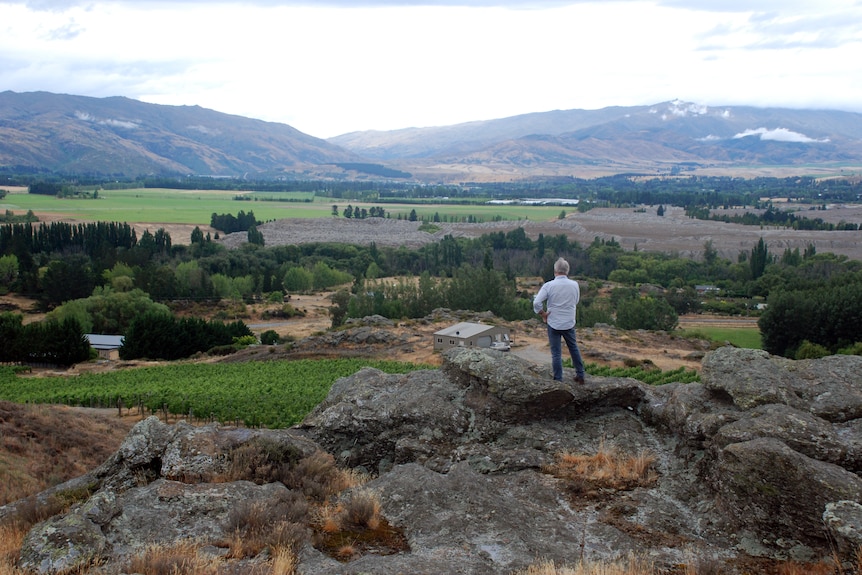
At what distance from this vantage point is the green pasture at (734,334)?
6881cm

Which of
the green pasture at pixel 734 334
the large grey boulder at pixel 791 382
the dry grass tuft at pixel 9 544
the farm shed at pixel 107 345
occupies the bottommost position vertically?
the green pasture at pixel 734 334

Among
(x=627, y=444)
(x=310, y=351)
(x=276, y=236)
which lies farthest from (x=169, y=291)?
(x=627, y=444)

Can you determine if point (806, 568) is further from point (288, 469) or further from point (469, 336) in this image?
point (469, 336)

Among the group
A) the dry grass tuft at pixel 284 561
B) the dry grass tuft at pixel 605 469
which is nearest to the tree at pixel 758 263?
the dry grass tuft at pixel 605 469

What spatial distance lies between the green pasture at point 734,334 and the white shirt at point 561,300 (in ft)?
189

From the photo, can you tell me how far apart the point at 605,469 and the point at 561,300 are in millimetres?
3394

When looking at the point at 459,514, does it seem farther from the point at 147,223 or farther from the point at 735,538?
the point at 147,223

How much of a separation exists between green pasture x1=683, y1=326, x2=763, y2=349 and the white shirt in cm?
5754

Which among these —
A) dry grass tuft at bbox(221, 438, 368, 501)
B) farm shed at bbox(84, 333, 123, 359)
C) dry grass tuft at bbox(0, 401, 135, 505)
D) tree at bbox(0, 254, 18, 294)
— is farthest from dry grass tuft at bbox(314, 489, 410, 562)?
tree at bbox(0, 254, 18, 294)

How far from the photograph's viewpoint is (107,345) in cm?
6644

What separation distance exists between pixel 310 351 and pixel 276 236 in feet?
398

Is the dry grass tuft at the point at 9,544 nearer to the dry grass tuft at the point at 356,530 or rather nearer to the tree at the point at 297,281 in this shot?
the dry grass tuft at the point at 356,530

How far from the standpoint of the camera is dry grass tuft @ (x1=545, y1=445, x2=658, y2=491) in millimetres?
9875

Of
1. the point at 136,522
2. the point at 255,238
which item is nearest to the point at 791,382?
the point at 136,522
